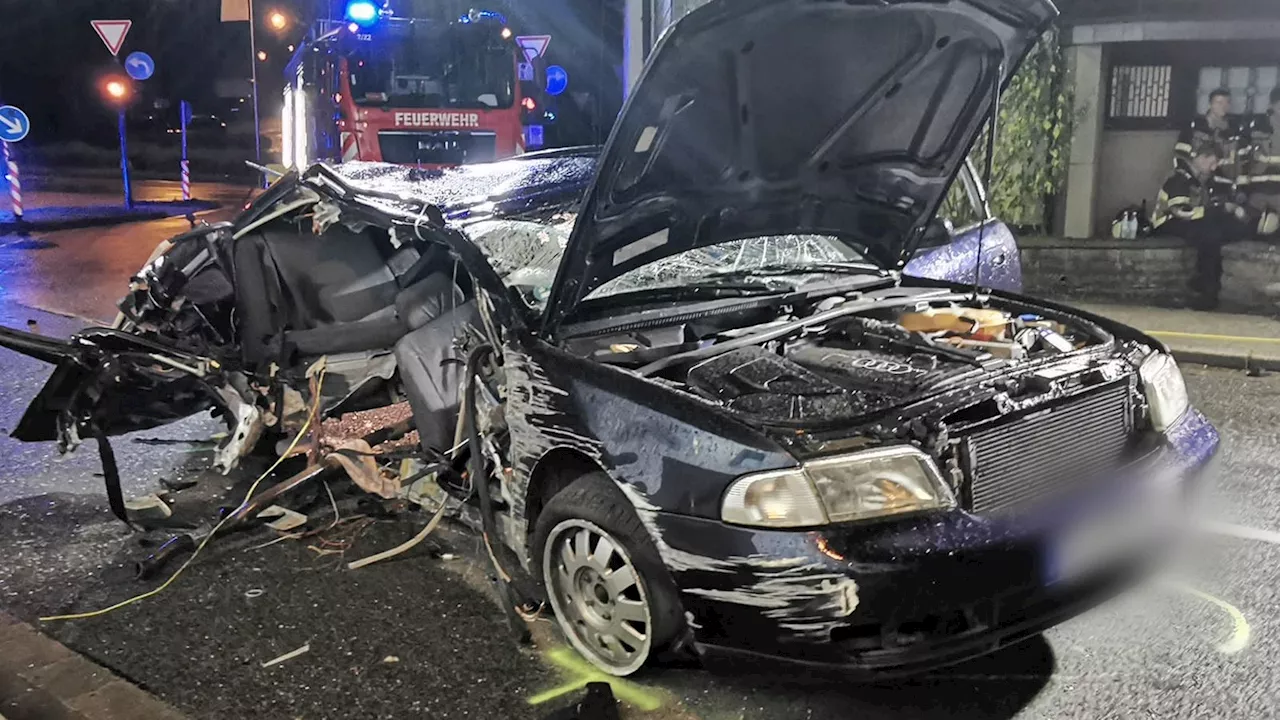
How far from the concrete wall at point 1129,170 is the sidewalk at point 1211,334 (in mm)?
1772

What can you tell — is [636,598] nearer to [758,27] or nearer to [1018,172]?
[758,27]

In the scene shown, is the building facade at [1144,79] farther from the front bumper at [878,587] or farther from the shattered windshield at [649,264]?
the front bumper at [878,587]

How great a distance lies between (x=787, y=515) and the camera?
2.67 meters

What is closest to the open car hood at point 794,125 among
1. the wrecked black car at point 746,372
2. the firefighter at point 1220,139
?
the wrecked black car at point 746,372

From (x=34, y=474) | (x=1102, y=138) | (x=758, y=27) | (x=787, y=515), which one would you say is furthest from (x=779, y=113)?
(x=1102, y=138)

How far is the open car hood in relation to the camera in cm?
300

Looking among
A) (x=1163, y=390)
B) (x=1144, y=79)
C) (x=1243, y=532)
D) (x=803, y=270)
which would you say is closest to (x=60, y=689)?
(x=803, y=270)

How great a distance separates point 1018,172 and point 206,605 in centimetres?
833

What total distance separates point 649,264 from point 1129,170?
8015 mm

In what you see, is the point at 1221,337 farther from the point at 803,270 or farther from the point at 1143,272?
the point at 803,270

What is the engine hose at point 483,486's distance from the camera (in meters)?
3.59

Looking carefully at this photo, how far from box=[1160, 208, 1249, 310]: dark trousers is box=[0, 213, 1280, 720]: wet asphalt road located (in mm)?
4018

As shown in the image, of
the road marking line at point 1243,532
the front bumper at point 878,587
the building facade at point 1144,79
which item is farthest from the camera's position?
the building facade at point 1144,79

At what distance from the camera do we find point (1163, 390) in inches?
129
